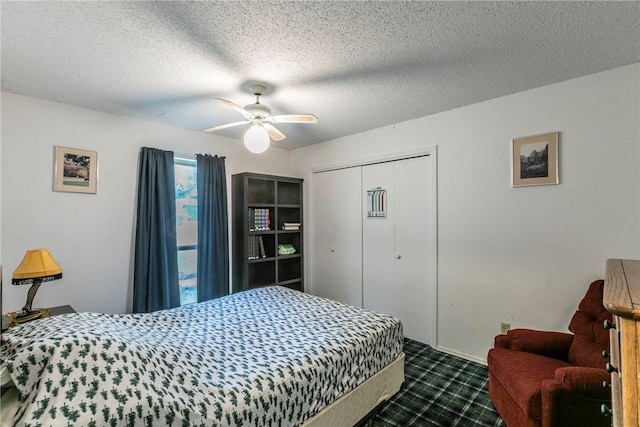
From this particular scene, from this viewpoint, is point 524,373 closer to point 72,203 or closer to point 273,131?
point 273,131

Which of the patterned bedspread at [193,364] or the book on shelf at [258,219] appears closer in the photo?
the patterned bedspread at [193,364]

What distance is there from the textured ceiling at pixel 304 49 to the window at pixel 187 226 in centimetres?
90

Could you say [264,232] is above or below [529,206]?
below

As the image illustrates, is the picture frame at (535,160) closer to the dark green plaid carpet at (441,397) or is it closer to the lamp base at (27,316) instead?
the dark green plaid carpet at (441,397)

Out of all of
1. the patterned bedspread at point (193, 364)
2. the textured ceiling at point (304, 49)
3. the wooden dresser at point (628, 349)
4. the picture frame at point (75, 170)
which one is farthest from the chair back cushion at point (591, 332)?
the picture frame at point (75, 170)

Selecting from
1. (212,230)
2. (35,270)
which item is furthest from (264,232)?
(35,270)

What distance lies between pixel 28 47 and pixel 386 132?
2998 mm

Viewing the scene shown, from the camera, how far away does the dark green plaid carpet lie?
72.7 inches

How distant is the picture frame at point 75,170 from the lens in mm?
2467

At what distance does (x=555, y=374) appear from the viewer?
145 cm

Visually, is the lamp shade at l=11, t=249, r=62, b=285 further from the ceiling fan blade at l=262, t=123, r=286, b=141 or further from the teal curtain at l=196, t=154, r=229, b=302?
the ceiling fan blade at l=262, t=123, r=286, b=141

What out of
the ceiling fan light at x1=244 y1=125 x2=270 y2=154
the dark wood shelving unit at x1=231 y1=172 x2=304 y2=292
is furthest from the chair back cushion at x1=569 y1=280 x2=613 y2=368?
the dark wood shelving unit at x1=231 y1=172 x2=304 y2=292

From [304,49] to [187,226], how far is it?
2.43m

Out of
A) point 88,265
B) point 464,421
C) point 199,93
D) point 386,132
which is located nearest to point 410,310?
point 464,421
